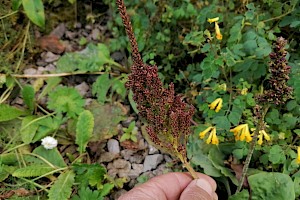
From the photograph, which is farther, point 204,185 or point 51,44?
point 51,44

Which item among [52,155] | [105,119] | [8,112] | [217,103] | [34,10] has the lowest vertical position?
[52,155]

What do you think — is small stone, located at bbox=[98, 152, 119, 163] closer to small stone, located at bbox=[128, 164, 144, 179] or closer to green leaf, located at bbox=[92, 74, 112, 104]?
small stone, located at bbox=[128, 164, 144, 179]

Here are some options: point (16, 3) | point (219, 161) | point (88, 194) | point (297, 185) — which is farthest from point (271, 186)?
point (16, 3)

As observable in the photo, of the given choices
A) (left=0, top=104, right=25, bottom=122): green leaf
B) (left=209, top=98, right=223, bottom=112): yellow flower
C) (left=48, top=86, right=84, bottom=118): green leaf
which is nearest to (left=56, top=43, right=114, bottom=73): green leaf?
(left=48, top=86, right=84, bottom=118): green leaf

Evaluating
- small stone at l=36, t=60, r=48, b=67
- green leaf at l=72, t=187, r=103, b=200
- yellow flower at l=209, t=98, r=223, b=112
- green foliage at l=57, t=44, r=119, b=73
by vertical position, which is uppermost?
yellow flower at l=209, t=98, r=223, b=112

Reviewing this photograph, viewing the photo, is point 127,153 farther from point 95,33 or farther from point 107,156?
point 95,33

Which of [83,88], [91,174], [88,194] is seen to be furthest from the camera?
[83,88]
